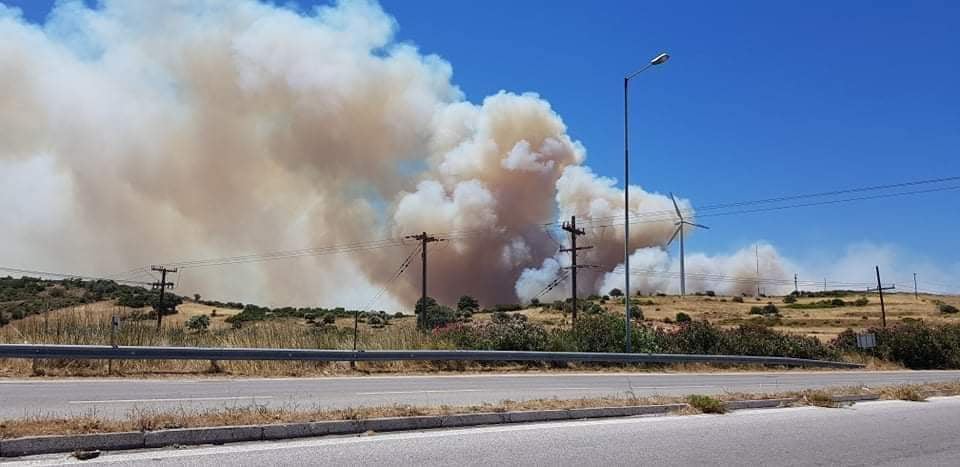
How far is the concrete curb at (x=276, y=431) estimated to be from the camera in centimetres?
604

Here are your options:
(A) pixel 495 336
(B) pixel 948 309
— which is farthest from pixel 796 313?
(A) pixel 495 336

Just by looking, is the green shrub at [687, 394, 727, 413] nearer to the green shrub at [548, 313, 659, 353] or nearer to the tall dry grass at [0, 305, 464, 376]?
the tall dry grass at [0, 305, 464, 376]

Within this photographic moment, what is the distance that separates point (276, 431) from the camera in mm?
7086

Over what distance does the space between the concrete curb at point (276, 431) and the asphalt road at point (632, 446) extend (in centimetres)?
22

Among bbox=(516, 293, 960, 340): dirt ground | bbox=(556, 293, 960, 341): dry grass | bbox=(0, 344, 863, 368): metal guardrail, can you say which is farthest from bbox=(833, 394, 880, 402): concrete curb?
bbox=(556, 293, 960, 341): dry grass

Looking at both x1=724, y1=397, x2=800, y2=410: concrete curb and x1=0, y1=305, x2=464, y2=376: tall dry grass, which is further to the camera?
x1=0, y1=305, x2=464, y2=376: tall dry grass

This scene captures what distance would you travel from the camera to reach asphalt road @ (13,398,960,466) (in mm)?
6266

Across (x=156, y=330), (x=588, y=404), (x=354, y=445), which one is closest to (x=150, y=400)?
(x=354, y=445)

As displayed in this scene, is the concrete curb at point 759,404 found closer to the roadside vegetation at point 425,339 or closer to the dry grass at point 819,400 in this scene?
the dry grass at point 819,400

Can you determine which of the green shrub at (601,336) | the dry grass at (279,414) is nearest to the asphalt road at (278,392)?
the dry grass at (279,414)

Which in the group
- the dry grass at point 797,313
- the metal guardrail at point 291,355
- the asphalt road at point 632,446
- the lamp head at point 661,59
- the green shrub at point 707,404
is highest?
the lamp head at point 661,59

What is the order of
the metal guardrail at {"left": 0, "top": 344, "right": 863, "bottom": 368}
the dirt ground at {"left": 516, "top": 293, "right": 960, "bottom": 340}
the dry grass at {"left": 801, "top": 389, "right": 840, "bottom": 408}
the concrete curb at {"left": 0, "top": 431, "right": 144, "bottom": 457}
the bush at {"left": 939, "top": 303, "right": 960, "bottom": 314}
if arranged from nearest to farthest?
1. the concrete curb at {"left": 0, "top": 431, "right": 144, "bottom": 457}
2. the dry grass at {"left": 801, "top": 389, "right": 840, "bottom": 408}
3. the metal guardrail at {"left": 0, "top": 344, "right": 863, "bottom": 368}
4. the dirt ground at {"left": 516, "top": 293, "right": 960, "bottom": 340}
5. the bush at {"left": 939, "top": 303, "right": 960, "bottom": 314}

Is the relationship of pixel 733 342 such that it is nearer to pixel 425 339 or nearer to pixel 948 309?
pixel 425 339

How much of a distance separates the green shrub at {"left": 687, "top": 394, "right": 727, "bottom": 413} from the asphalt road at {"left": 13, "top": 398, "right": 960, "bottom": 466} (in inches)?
11.8
